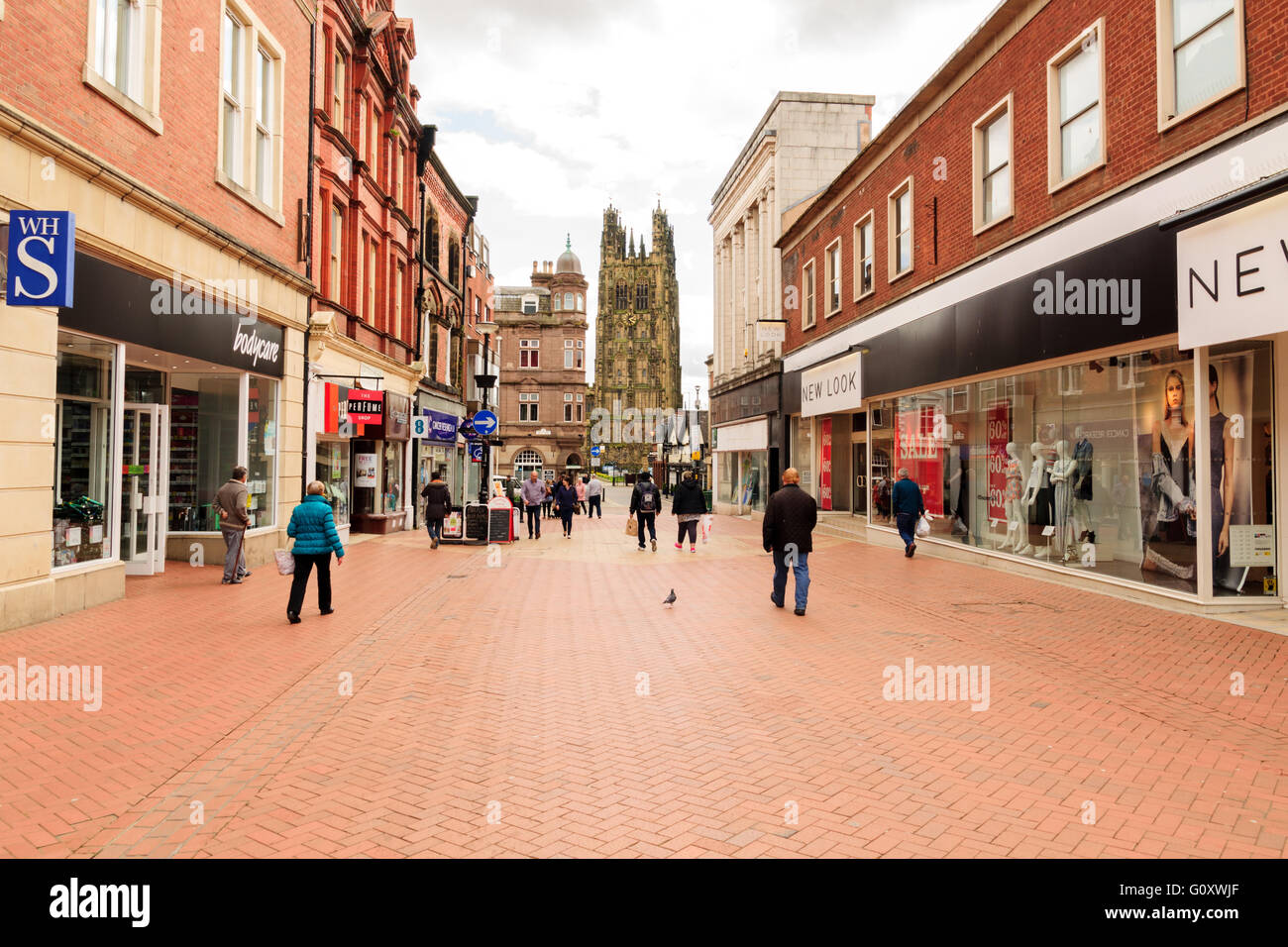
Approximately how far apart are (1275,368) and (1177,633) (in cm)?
347

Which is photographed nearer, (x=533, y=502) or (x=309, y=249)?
(x=309, y=249)

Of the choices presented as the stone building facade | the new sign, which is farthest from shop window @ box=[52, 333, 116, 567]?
the stone building facade

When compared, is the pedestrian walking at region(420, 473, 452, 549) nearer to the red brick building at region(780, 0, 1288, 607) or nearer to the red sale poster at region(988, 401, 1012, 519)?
the red brick building at region(780, 0, 1288, 607)

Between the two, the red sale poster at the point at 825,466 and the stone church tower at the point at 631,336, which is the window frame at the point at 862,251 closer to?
the red sale poster at the point at 825,466

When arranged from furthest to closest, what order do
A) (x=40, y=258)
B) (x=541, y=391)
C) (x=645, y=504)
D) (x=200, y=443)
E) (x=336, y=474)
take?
(x=541, y=391) < (x=336, y=474) < (x=645, y=504) < (x=200, y=443) < (x=40, y=258)

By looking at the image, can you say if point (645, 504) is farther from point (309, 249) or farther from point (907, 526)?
point (309, 249)

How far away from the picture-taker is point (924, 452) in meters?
17.7

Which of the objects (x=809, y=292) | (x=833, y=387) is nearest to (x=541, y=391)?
(x=809, y=292)

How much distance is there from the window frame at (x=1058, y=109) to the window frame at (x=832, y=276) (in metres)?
10.5

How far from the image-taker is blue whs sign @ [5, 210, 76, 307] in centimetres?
776

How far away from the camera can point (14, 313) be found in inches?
328

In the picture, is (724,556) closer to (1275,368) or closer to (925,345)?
(925,345)

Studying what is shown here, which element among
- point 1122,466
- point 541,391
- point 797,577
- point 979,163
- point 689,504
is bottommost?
point 797,577

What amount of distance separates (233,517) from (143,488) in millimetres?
1973
